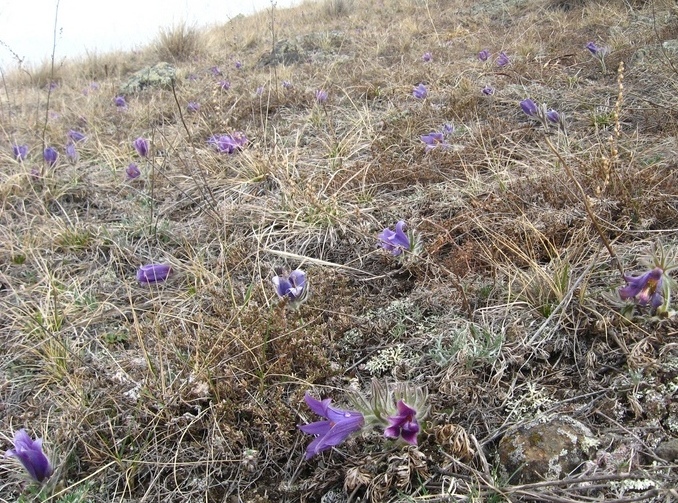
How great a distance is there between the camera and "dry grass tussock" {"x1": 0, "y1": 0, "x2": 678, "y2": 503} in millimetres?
1329

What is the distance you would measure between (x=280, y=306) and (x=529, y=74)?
2.96 metres

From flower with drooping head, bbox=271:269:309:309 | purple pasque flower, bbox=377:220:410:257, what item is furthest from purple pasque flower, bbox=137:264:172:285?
purple pasque flower, bbox=377:220:410:257

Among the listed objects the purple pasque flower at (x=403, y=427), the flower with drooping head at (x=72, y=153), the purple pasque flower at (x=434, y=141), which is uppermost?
the flower with drooping head at (x=72, y=153)

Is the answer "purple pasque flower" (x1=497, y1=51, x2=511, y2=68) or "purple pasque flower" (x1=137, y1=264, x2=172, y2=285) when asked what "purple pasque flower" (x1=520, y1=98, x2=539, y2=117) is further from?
"purple pasque flower" (x1=137, y1=264, x2=172, y2=285)

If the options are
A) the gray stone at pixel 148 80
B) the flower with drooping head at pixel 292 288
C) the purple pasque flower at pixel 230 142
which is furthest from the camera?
the gray stone at pixel 148 80

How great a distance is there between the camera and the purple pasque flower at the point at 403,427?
47.8 inches

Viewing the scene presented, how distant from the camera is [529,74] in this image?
146 inches

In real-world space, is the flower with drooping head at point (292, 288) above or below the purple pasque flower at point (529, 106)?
below

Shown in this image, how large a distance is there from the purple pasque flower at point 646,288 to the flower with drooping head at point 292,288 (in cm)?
100

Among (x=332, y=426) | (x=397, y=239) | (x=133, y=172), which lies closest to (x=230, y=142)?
(x=133, y=172)

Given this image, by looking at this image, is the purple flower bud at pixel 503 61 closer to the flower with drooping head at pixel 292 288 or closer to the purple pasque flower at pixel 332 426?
the flower with drooping head at pixel 292 288

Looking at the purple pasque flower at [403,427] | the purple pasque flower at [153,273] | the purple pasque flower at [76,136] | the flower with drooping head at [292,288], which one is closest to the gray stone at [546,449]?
the purple pasque flower at [403,427]

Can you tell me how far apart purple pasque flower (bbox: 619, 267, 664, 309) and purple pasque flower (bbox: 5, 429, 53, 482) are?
1676 millimetres

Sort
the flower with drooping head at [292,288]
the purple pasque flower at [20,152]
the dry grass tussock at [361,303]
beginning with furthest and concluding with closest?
the purple pasque flower at [20,152] → the flower with drooping head at [292,288] → the dry grass tussock at [361,303]
